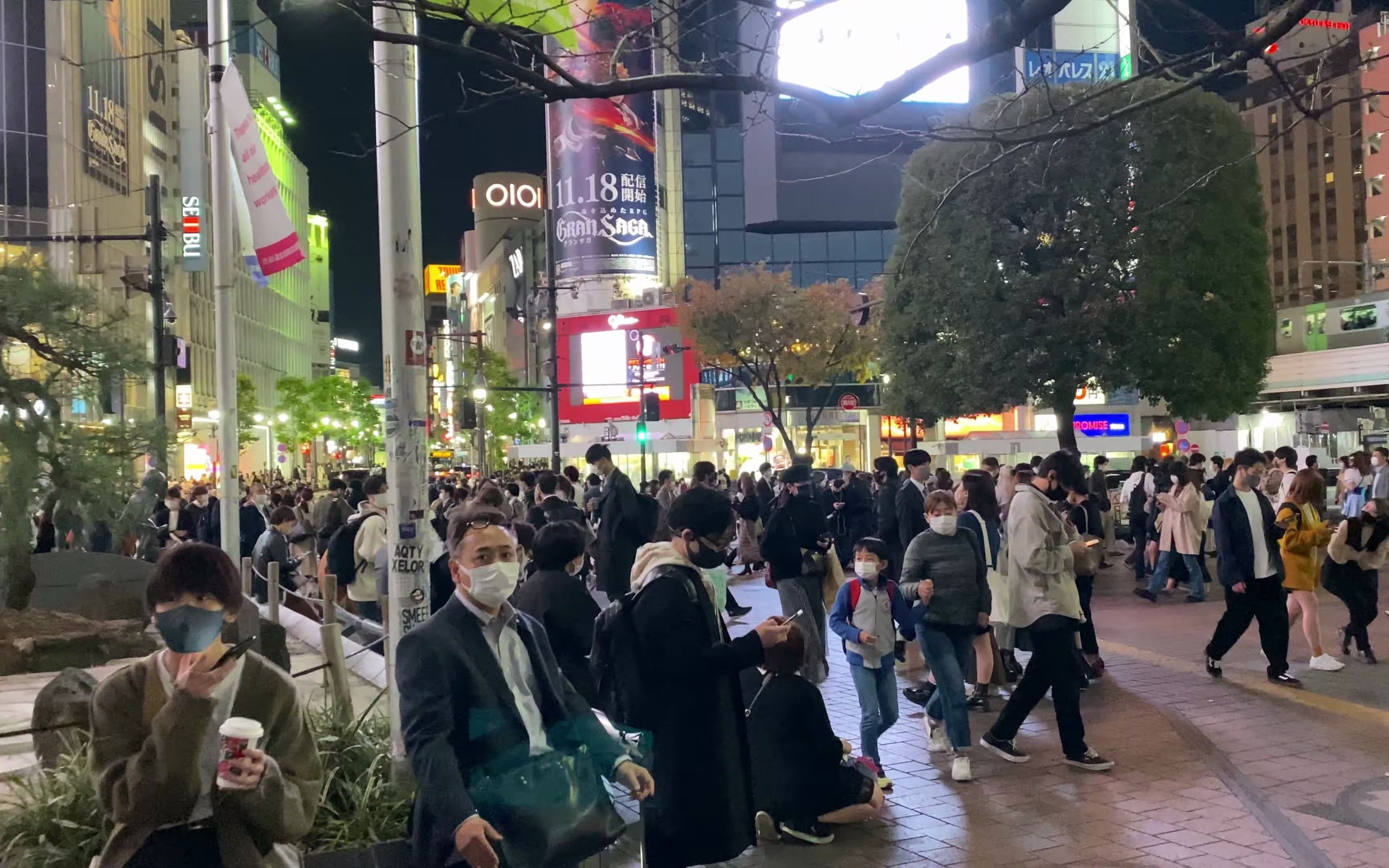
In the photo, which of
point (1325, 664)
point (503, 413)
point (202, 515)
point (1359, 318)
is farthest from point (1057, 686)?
point (503, 413)

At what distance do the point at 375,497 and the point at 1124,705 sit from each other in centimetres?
641

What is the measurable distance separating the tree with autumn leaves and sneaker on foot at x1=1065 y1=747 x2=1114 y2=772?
31397 millimetres

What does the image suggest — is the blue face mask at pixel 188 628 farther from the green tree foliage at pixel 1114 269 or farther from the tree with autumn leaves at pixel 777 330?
the tree with autumn leaves at pixel 777 330

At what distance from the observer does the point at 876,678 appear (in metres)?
7.12

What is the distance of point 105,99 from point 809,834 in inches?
2082

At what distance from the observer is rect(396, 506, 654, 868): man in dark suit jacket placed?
3268 mm

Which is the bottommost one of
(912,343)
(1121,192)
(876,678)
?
(876,678)

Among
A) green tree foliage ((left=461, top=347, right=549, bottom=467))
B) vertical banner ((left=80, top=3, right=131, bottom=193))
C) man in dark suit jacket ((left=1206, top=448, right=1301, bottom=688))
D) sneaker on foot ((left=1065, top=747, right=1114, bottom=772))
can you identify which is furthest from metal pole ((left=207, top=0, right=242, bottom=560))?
green tree foliage ((left=461, top=347, right=549, bottom=467))

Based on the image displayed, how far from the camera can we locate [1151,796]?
22.1ft

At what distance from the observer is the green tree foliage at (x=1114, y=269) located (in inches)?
1081

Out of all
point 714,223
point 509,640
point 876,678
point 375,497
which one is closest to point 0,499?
point 375,497

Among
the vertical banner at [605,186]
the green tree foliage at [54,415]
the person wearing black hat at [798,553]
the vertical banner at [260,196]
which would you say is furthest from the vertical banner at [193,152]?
the person wearing black hat at [798,553]

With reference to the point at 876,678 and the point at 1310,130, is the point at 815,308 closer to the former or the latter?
→ the point at 876,678

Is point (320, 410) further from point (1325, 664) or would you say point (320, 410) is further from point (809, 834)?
point (809, 834)
